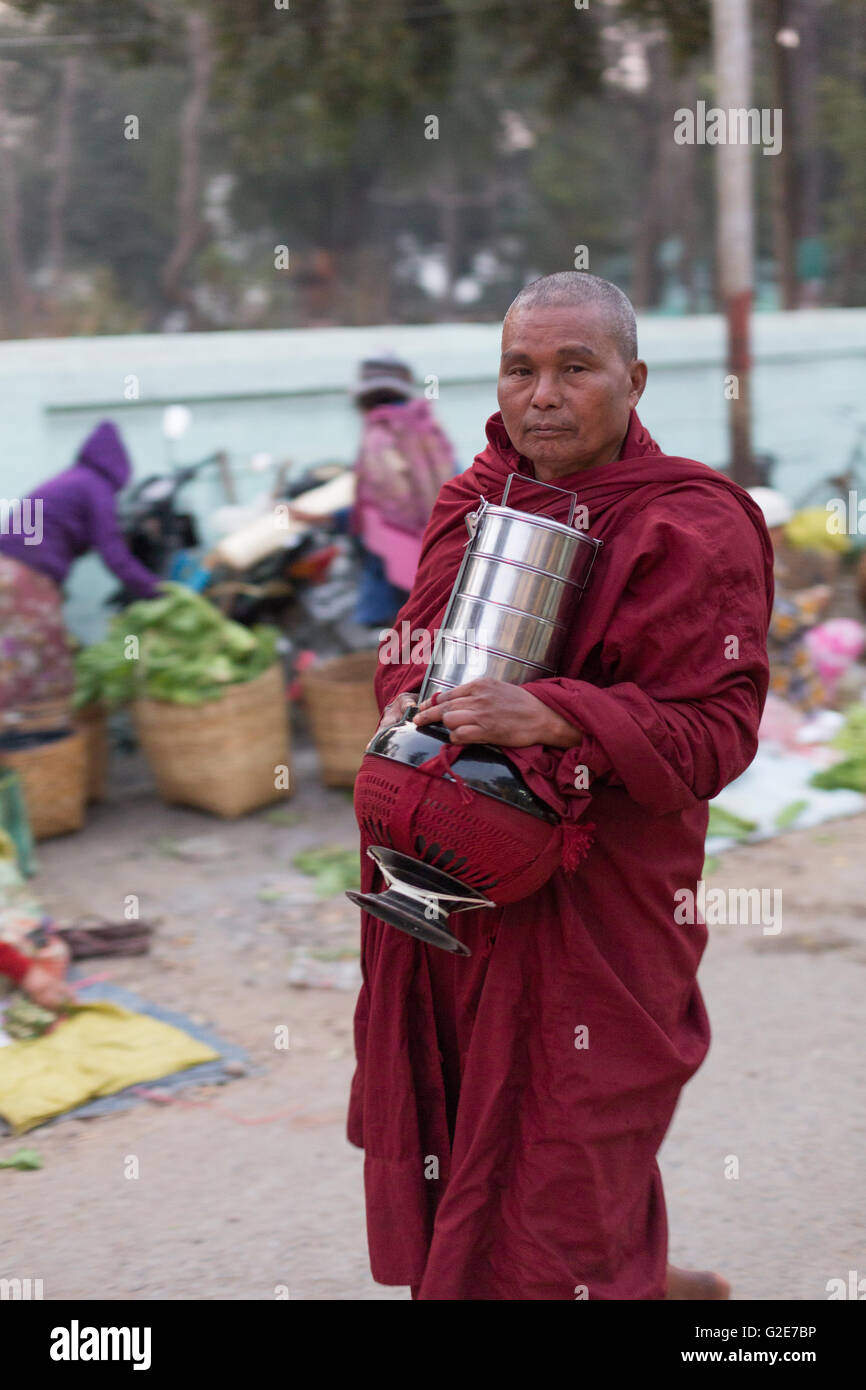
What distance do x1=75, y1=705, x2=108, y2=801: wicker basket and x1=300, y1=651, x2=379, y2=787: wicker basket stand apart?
0.86 meters

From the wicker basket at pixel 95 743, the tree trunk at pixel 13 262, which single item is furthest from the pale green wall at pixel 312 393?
the tree trunk at pixel 13 262

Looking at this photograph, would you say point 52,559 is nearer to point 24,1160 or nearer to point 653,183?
point 24,1160

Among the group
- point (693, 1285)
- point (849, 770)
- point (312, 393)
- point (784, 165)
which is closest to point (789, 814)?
point (849, 770)

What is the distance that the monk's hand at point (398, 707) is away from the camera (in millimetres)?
2021

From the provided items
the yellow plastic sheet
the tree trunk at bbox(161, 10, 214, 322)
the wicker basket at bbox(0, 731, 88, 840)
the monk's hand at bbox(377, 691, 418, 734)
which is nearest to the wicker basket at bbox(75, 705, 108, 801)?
the wicker basket at bbox(0, 731, 88, 840)

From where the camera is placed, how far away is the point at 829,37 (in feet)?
78.5

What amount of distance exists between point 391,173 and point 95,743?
19700mm

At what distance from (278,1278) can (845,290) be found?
22.9 m

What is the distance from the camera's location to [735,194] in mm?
6324

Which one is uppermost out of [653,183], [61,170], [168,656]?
[61,170]

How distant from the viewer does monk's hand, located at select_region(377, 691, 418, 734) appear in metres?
2.02

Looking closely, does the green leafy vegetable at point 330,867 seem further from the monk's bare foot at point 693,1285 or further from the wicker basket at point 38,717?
the monk's bare foot at point 693,1285
